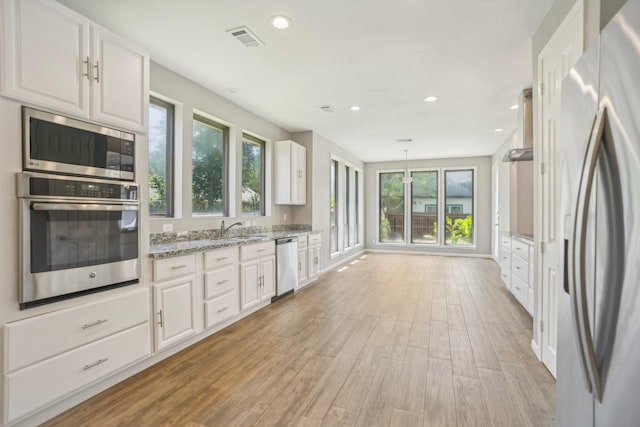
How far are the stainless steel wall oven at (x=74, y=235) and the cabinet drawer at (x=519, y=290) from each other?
4.10 meters

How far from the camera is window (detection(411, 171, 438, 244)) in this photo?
8742 millimetres

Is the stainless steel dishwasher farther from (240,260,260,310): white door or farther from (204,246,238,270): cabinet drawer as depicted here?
(204,246,238,270): cabinet drawer

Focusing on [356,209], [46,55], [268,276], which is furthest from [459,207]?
[46,55]

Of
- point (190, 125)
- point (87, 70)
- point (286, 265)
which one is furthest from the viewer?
point (286, 265)

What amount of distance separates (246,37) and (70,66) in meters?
1.32

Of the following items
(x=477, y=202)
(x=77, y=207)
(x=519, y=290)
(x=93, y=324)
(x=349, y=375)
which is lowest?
(x=349, y=375)

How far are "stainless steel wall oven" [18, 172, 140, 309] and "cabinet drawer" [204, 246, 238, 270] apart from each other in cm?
73

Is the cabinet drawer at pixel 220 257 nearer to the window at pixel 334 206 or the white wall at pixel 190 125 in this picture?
the white wall at pixel 190 125

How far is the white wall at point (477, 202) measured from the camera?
8.17 meters

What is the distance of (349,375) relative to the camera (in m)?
2.34

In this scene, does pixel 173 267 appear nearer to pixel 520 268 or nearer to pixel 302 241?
pixel 302 241

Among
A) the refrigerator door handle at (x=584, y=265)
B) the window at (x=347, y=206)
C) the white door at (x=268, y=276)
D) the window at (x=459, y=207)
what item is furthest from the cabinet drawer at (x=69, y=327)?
the window at (x=459, y=207)

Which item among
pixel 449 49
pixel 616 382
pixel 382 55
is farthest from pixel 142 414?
pixel 449 49

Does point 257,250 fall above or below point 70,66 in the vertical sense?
below
